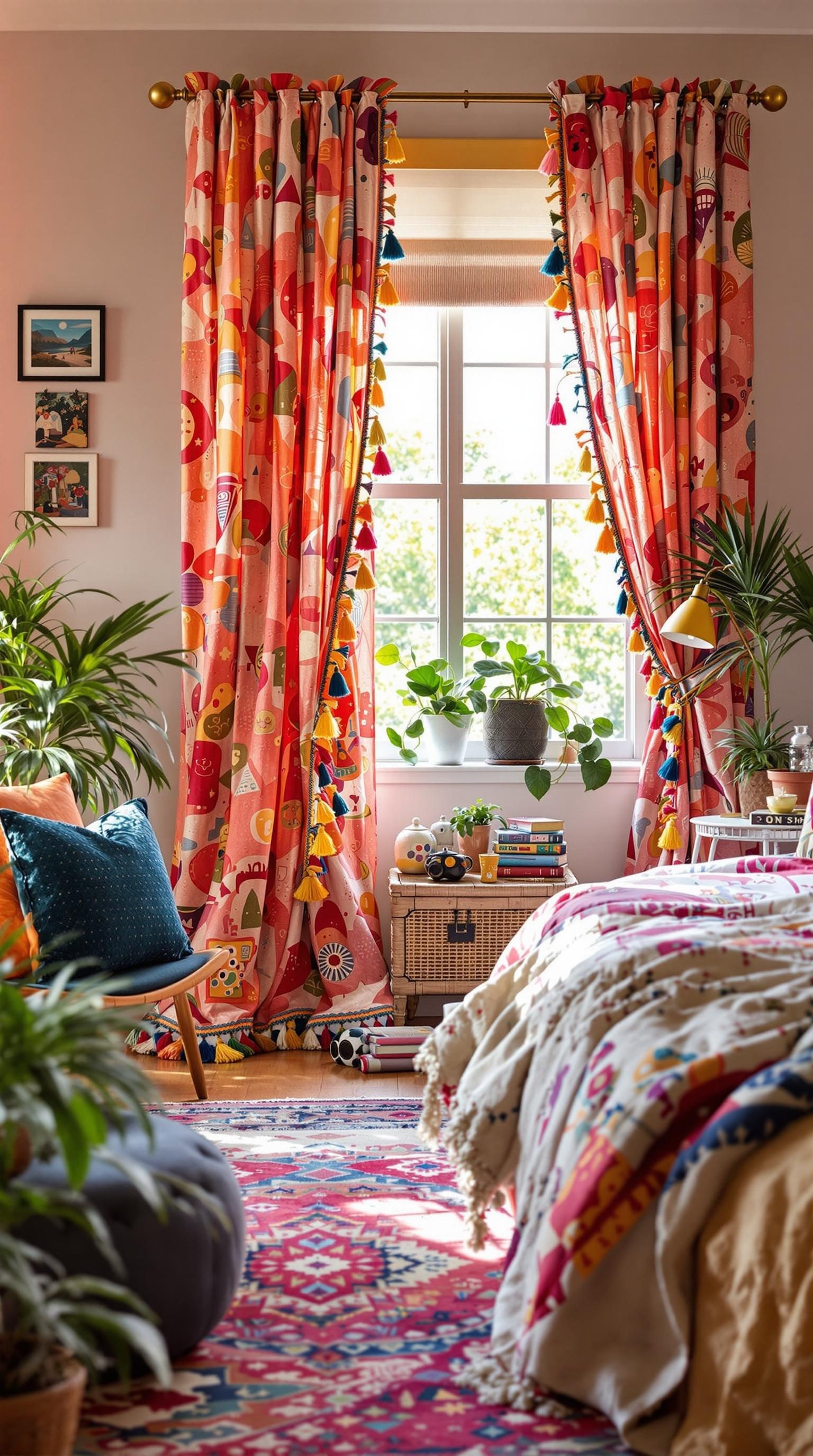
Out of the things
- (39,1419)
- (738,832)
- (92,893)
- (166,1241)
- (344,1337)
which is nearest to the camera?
(39,1419)

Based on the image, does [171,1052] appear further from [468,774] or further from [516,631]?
[516,631]

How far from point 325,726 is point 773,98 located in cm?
242

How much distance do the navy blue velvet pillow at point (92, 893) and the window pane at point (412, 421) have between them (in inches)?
69.4

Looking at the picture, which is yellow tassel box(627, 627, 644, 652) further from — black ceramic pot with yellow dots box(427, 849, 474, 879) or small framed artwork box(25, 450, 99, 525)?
small framed artwork box(25, 450, 99, 525)

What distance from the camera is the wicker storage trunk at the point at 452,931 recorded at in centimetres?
364

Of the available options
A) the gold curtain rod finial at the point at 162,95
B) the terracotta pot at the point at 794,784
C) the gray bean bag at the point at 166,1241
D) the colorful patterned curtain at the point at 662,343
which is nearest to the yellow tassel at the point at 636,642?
the colorful patterned curtain at the point at 662,343

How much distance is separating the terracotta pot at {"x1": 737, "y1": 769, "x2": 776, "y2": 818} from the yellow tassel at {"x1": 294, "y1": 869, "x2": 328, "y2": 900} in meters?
1.28

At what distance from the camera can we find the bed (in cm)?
140

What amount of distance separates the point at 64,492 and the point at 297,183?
1.22 m

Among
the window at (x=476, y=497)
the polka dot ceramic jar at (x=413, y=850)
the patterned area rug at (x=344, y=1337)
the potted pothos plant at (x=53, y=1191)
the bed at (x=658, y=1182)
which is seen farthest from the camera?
the window at (x=476, y=497)

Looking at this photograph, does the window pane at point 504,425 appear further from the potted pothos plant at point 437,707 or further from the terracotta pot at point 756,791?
the terracotta pot at point 756,791

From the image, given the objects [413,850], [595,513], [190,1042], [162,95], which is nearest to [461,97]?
[162,95]

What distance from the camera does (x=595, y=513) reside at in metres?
3.94

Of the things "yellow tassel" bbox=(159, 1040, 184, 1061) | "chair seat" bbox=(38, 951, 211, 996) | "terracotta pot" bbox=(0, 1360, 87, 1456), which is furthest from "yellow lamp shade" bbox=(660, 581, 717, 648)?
"terracotta pot" bbox=(0, 1360, 87, 1456)
